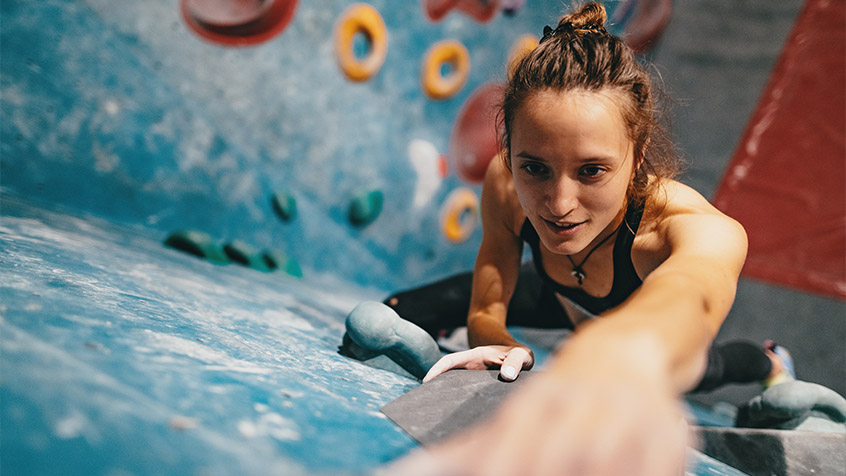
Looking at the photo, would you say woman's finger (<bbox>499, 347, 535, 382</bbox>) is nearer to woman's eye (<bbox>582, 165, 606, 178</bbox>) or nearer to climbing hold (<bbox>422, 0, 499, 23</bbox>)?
woman's eye (<bbox>582, 165, 606, 178</bbox>)

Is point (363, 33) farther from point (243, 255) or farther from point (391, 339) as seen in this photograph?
point (391, 339)

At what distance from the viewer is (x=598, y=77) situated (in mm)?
931

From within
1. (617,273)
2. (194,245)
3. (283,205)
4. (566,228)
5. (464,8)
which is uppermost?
(464,8)

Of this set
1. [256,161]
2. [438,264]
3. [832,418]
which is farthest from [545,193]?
[438,264]

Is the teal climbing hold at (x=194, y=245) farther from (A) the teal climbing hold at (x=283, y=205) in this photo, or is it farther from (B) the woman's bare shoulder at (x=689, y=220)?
(B) the woman's bare shoulder at (x=689, y=220)

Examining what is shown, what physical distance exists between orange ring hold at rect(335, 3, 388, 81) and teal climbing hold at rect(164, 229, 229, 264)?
95 cm

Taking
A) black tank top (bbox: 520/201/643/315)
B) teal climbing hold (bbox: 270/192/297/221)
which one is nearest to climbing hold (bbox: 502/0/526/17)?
A: teal climbing hold (bbox: 270/192/297/221)

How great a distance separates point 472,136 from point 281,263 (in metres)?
1.23

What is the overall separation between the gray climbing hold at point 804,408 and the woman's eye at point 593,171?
855mm

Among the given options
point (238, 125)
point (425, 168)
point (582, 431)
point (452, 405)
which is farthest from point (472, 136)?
point (582, 431)

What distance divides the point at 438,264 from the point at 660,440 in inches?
98.3

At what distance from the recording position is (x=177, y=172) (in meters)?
2.03

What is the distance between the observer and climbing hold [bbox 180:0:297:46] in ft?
6.57

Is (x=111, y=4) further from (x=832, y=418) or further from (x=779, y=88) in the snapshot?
(x=779, y=88)
